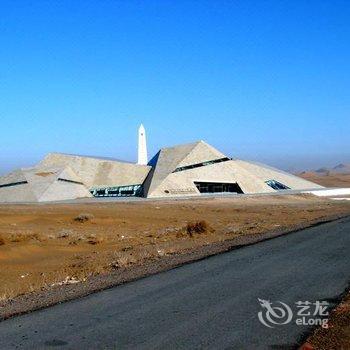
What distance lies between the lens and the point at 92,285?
10.9m

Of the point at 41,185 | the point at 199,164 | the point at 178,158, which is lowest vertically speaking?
the point at 41,185

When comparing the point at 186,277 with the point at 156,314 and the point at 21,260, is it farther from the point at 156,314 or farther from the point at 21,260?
the point at 21,260

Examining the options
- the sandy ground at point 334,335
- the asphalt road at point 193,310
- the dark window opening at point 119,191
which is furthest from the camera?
the dark window opening at point 119,191

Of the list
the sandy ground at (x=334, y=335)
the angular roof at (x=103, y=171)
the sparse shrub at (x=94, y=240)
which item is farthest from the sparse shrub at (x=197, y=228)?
the angular roof at (x=103, y=171)

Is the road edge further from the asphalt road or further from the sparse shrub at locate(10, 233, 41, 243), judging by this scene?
the sparse shrub at locate(10, 233, 41, 243)

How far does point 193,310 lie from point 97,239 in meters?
16.4

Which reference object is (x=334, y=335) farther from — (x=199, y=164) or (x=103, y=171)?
(x=103, y=171)

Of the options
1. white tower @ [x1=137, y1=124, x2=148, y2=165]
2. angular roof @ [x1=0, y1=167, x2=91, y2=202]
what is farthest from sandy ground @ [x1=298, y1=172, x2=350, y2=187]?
angular roof @ [x1=0, y1=167, x2=91, y2=202]

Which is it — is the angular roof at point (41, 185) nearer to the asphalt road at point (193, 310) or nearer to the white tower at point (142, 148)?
the white tower at point (142, 148)

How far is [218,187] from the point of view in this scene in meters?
63.2

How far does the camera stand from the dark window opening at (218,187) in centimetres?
6259

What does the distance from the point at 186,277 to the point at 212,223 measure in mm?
20421

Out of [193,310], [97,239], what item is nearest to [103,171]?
[97,239]

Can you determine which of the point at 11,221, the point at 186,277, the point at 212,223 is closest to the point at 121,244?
the point at 212,223
